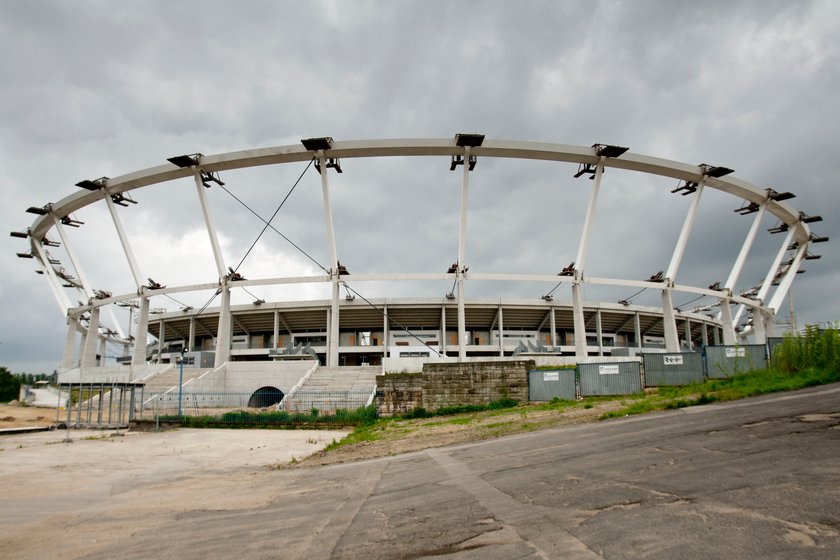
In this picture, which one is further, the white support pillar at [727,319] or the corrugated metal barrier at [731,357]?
the white support pillar at [727,319]

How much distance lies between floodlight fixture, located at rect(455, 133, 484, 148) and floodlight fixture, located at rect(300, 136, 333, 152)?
8.63 m

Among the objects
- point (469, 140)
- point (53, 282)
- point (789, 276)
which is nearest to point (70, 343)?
point (53, 282)

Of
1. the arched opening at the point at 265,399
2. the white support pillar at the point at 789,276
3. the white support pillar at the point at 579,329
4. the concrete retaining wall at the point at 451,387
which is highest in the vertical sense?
the white support pillar at the point at 789,276

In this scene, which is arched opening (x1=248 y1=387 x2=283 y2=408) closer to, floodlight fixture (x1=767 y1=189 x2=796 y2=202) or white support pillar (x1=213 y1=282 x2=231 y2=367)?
white support pillar (x1=213 y1=282 x2=231 y2=367)

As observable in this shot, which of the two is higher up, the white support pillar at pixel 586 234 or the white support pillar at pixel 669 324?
the white support pillar at pixel 586 234

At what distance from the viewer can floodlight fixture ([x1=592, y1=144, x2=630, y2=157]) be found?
32.4 m

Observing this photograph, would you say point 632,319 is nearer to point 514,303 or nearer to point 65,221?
point 514,303

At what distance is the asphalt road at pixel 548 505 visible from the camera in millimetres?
3814

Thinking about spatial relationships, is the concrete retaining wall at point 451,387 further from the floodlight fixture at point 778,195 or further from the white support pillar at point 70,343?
the white support pillar at point 70,343

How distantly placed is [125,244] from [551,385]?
36.0 m

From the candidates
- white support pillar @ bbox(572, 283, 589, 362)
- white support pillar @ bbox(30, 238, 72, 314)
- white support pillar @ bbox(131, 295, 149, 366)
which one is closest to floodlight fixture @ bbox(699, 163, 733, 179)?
white support pillar @ bbox(572, 283, 589, 362)

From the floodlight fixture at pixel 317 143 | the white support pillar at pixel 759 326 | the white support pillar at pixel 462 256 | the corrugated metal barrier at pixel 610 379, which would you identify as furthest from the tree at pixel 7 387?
the white support pillar at pixel 759 326

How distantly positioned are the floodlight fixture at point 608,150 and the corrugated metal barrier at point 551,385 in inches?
687

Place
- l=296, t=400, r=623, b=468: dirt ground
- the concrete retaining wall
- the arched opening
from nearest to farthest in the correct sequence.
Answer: l=296, t=400, r=623, b=468: dirt ground < the concrete retaining wall < the arched opening
